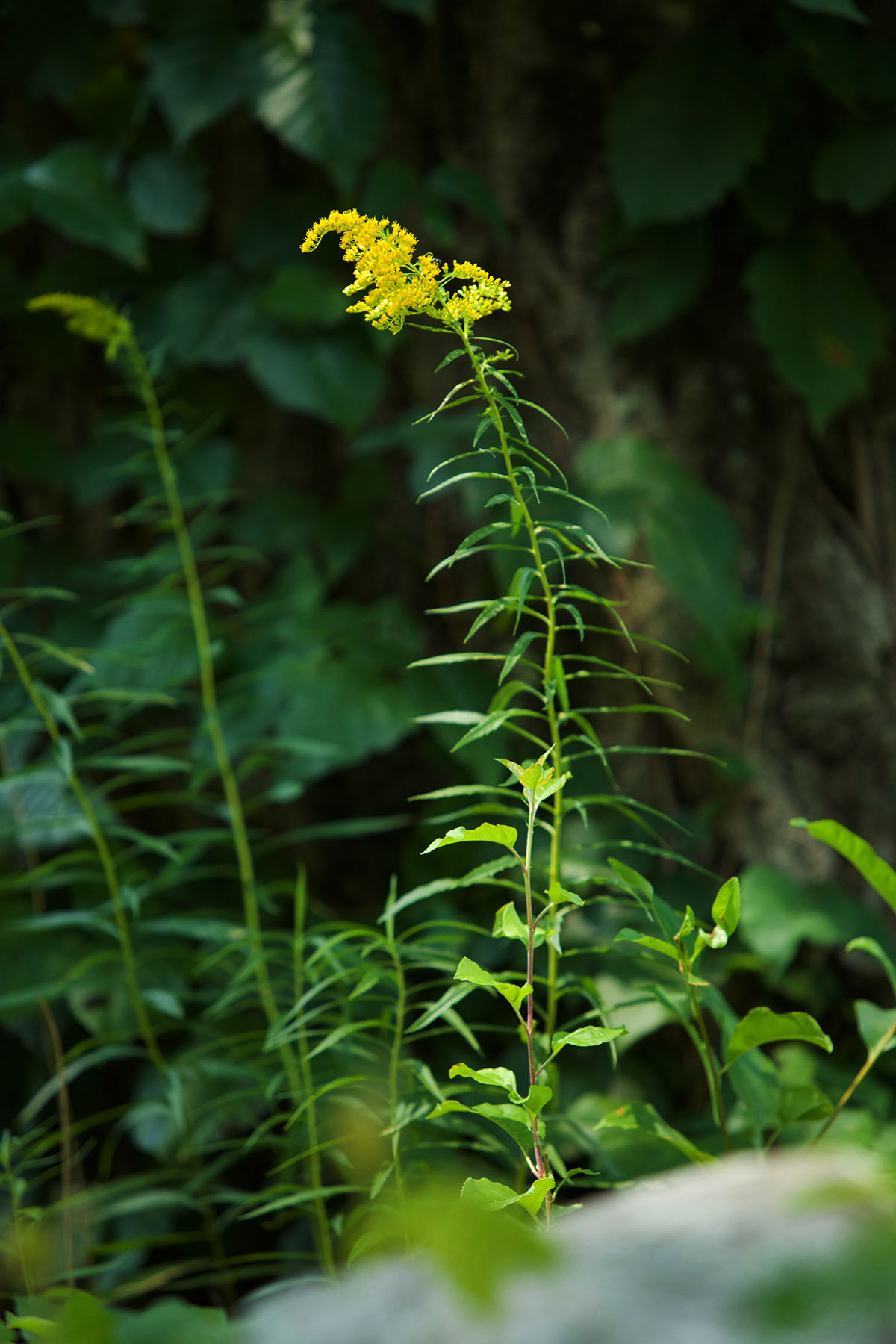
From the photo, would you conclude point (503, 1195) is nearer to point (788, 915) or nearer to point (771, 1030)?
point (771, 1030)

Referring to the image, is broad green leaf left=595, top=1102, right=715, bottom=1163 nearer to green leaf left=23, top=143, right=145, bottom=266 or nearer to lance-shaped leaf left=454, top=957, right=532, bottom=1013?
lance-shaped leaf left=454, top=957, right=532, bottom=1013

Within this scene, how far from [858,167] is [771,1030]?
1263 millimetres

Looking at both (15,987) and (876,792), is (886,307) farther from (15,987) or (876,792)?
(15,987)

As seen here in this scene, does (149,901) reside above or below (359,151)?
below

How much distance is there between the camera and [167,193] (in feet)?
5.18

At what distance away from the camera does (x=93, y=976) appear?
1.26m

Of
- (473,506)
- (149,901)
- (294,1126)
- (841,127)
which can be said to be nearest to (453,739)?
(473,506)

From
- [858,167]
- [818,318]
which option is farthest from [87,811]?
[858,167]

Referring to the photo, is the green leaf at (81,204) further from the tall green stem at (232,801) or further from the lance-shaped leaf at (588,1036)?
the lance-shaped leaf at (588,1036)

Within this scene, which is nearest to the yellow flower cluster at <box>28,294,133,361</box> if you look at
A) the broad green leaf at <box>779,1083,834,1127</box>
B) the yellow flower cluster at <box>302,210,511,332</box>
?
the yellow flower cluster at <box>302,210,511,332</box>

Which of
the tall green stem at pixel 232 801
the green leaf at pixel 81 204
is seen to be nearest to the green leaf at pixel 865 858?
the tall green stem at pixel 232 801

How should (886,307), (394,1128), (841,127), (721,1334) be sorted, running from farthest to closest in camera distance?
(886,307) < (841,127) < (394,1128) < (721,1334)

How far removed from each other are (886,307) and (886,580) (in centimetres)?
43

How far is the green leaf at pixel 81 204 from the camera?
1.49m
